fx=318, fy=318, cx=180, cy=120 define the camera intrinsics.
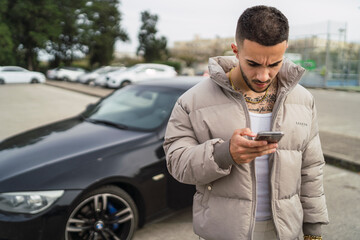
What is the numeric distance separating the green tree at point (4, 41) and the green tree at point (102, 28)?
9974 mm

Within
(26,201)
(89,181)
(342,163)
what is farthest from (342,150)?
(26,201)

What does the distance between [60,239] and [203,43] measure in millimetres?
103346

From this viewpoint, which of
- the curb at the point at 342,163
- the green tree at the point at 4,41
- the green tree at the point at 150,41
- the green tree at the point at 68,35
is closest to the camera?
the curb at the point at 342,163

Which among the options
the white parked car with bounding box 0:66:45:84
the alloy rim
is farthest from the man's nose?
the white parked car with bounding box 0:66:45:84

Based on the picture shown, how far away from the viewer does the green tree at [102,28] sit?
42744 mm

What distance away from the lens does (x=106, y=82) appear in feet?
67.3

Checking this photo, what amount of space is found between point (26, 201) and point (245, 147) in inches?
68.8

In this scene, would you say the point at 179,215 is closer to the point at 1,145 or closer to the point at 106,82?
the point at 1,145

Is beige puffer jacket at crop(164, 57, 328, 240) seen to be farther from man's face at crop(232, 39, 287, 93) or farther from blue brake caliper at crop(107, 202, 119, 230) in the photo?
blue brake caliper at crop(107, 202, 119, 230)

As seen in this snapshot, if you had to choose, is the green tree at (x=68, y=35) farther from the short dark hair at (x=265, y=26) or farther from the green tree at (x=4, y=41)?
the short dark hair at (x=265, y=26)

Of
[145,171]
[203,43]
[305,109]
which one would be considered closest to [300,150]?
[305,109]

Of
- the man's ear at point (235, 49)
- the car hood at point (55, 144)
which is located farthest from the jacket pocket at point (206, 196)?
the car hood at point (55, 144)

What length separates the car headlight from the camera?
7.32ft

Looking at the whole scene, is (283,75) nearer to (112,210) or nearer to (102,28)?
(112,210)
